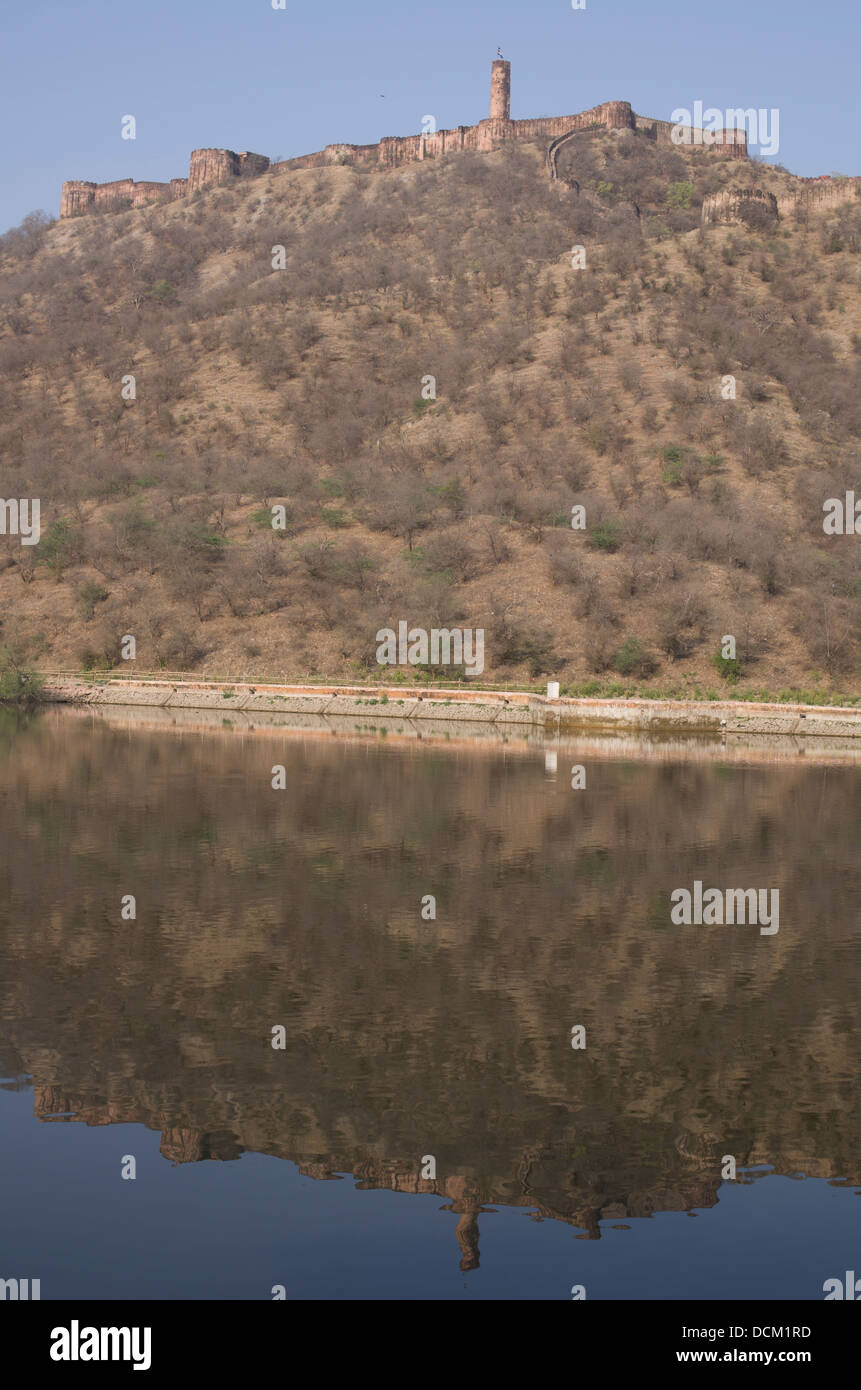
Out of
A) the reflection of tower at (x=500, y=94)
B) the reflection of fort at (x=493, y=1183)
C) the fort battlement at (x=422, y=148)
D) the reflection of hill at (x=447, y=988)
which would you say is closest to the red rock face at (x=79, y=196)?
the fort battlement at (x=422, y=148)

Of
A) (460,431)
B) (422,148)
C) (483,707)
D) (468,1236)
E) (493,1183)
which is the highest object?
(422,148)

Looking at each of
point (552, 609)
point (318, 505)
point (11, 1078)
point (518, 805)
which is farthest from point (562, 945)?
point (318, 505)

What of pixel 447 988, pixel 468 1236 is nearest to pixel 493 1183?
pixel 468 1236

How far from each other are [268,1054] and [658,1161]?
352cm

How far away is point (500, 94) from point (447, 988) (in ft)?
316

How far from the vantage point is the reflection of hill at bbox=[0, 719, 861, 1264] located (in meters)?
9.97

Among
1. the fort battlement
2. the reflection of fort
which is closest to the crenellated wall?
the fort battlement

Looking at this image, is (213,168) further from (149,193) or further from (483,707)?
(483,707)

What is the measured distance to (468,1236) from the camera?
8734 mm

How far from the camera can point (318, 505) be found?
2544 inches

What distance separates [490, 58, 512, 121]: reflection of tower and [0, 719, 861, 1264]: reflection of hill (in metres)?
84.0

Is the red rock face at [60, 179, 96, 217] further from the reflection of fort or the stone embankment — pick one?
the reflection of fort

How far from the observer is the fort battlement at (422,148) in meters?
96.9
